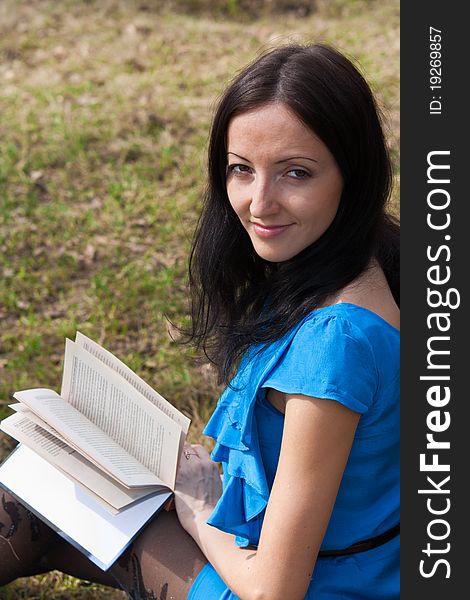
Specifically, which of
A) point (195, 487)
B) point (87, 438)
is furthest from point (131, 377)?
point (195, 487)

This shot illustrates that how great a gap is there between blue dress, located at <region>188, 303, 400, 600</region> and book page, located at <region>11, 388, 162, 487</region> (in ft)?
0.70

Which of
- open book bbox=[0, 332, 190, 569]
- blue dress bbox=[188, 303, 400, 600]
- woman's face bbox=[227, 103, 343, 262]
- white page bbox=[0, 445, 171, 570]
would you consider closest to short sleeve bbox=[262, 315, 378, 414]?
blue dress bbox=[188, 303, 400, 600]

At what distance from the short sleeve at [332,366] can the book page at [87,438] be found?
50cm

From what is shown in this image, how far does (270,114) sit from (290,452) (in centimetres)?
65

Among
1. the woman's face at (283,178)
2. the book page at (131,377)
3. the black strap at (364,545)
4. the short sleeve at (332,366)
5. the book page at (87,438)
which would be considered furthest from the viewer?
the book page at (131,377)

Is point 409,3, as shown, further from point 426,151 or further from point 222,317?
point 222,317

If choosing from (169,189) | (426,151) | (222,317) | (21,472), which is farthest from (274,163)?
(169,189)

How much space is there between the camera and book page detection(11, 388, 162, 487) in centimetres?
209

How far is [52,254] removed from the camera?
175 inches

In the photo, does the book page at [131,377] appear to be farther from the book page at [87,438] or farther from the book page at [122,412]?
the book page at [87,438]

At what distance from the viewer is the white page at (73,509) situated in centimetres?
211

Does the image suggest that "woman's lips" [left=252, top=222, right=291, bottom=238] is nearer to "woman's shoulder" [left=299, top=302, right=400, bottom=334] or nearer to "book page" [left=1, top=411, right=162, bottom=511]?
"woman's shoulder" [left=299, top=302, right=400, bottom=334]

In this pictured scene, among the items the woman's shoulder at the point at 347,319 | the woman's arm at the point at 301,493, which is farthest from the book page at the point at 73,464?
the woman's shoulder at the point at 347,319

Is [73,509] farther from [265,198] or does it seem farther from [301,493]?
[265,198]
